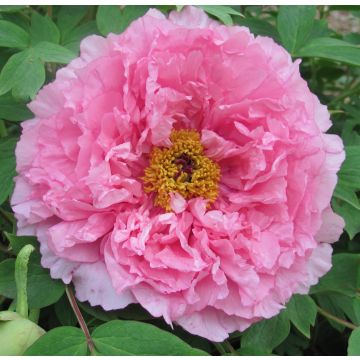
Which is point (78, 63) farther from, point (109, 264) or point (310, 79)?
point (310, 79)

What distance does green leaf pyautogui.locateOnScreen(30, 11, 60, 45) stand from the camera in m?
1.10

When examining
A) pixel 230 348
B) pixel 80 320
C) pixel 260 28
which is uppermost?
pixel 260 28

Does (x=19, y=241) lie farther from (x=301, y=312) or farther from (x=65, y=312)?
(x=301, y=312)

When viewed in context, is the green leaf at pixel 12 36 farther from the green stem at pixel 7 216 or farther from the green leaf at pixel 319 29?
the green leaf at pixel 319 29

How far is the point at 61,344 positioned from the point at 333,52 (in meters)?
0.65

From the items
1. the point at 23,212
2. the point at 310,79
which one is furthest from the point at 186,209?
the point at 310,79

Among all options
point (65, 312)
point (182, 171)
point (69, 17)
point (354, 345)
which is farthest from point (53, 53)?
point (354, 345)

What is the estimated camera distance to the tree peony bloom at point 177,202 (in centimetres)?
92

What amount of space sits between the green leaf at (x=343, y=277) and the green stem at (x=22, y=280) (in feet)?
1.51

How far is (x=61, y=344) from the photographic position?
836 millimetres

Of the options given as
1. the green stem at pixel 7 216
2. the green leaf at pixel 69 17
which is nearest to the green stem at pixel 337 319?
the green stem at pixel 7 216

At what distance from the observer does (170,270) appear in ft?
3.05

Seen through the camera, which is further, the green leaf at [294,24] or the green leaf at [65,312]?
the green leaf at [294,24]

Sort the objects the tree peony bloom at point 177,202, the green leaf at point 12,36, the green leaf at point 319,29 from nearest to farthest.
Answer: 1. the tree peony bloom at point 177,202
2. the green leaf at point 12,36
3. the green leaf at point 319,29
